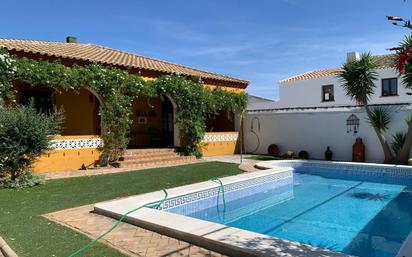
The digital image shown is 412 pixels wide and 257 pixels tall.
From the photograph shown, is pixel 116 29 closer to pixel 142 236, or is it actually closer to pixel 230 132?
pixel 230 132

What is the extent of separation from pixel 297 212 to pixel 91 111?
13206mm

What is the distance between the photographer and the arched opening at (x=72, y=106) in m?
17.4

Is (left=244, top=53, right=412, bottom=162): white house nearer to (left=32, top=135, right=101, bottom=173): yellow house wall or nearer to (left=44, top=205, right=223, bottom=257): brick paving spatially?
(left=32, top=135, right=101, bottom=173): yellow house wall

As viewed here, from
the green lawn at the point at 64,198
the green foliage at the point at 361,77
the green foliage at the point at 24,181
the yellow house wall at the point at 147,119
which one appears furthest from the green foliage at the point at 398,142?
the green foliage at the point at 24,181

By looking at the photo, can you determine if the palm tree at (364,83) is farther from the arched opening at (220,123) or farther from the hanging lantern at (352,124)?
the arched opening at (220,123)

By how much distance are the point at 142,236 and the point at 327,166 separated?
1206cm

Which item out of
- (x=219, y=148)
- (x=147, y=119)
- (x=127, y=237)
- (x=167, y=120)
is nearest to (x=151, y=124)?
(x=147, y=119)

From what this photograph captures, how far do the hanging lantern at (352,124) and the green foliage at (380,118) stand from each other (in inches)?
48.8

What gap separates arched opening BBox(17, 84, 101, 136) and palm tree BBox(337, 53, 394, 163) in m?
12.7

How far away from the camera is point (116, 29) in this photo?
19812 millimetres

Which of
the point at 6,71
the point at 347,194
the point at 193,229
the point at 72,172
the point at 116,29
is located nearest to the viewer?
the point at 193,229

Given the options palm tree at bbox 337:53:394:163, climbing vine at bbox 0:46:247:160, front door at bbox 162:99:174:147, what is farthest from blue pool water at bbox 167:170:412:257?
front door at bbox 162:99:174:147

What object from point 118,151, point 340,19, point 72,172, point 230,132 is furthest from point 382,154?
point 72,172

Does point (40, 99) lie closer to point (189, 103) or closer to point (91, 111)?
point (91, 111)
